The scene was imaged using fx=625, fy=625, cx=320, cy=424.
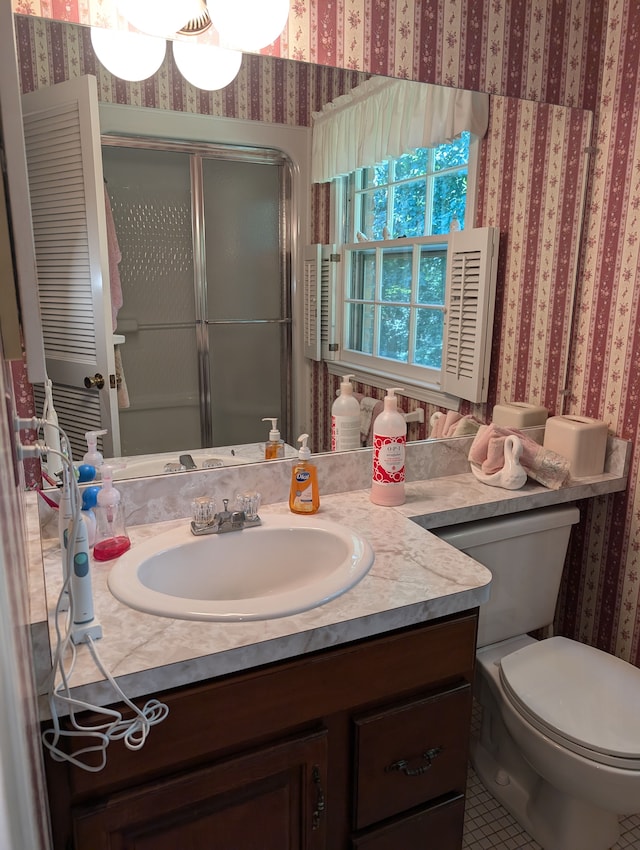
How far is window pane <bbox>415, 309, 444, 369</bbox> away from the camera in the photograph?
1673mm

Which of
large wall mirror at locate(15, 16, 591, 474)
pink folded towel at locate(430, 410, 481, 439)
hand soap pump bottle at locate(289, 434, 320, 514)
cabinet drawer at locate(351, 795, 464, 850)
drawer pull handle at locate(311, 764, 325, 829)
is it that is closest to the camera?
drawer pull handle at locate(311, 764, 325, 829)

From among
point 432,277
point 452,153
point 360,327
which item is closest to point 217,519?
point 360,327

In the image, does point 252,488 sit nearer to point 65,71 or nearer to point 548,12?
point 65,71

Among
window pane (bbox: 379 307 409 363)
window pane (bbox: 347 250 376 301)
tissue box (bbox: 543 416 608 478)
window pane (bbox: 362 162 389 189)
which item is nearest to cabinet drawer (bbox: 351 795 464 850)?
tissue box (bbox: 543 416 608 478)

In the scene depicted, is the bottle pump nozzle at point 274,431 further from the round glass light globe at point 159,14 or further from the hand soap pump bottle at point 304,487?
the round glass light globe at point 159,14

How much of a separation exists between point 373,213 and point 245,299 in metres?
0.40

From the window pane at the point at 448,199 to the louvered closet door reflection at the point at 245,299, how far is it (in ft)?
1.50

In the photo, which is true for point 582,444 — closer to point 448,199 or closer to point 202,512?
point 448,199

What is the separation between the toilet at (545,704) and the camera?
4.38ft

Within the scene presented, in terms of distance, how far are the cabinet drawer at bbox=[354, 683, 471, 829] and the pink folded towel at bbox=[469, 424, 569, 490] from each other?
67 cm

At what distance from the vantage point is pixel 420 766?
1.18 m

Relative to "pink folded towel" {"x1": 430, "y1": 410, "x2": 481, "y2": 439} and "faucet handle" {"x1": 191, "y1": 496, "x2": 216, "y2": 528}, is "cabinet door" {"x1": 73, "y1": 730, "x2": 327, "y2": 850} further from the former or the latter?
"pink folded towel" {"x1": 430, "y1": 410, "x2": 481, "y2": 439}

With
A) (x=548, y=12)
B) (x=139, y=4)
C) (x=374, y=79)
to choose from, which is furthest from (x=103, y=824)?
(x=548, y=12)

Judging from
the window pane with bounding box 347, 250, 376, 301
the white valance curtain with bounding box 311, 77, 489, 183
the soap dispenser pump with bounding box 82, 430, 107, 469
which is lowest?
the soap dispenser pump with bounding box 82, 430, 107, 469
